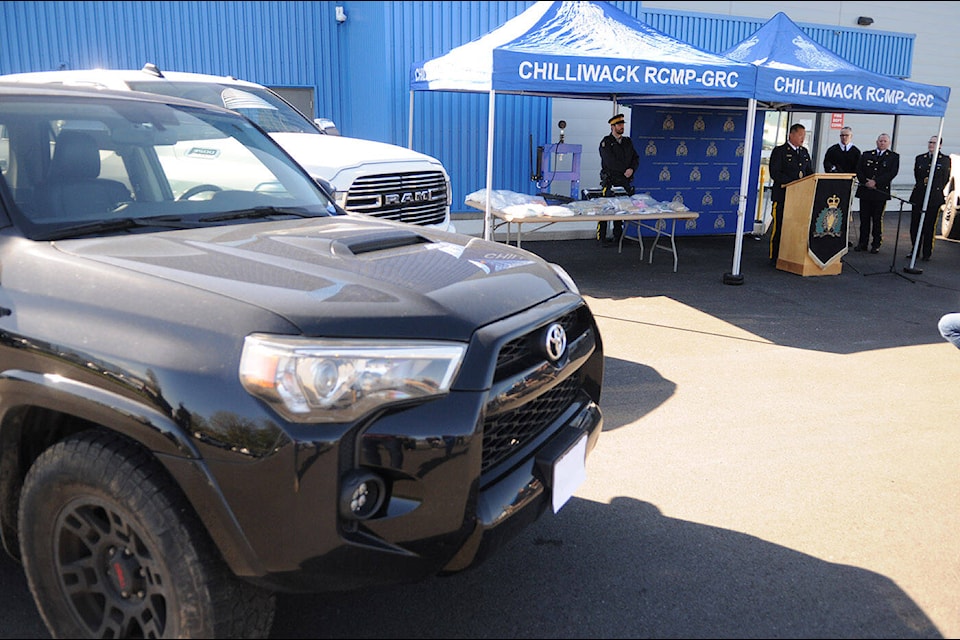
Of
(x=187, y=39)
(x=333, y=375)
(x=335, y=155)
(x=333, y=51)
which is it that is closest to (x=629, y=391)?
(x=335, y=155)

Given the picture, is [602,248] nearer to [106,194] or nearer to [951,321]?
[951,321]

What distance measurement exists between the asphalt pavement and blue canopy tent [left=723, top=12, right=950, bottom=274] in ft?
10.9

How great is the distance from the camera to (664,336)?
23.2ft

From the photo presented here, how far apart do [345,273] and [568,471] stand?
986 millimetres

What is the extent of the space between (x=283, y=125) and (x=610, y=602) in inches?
221

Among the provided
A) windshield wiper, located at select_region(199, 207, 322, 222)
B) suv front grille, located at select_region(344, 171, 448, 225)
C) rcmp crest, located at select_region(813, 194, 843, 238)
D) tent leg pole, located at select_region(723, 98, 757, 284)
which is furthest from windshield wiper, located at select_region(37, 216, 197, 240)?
rcmp crest, located at select_region(813, 194, 843, 238)

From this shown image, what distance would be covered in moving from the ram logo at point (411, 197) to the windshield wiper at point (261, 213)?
3135 mm

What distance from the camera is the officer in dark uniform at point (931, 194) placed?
11608 mm

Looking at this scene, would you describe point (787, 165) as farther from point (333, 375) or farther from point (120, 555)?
point (120, 555)

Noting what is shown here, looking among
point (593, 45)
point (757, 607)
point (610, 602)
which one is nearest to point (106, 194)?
point (610, 602)

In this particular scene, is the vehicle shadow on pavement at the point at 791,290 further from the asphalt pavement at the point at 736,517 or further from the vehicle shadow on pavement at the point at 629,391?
the vehicle shadow on pavement at the point at 629,391

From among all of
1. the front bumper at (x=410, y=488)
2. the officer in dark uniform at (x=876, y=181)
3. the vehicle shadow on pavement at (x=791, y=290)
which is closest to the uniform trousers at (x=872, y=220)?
the officer in dark uniform at (x=876, y=181)

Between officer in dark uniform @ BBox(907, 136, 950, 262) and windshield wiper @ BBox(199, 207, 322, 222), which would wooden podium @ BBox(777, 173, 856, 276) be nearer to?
officer in dark uniform @ BBox(907, 136, 950, 262)

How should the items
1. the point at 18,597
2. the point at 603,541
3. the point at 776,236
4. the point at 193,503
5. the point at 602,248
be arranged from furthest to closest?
the point at 602,248 < the point at 776,236 < the point at 603,541 < the point at 18,597 < the point at 193,503
